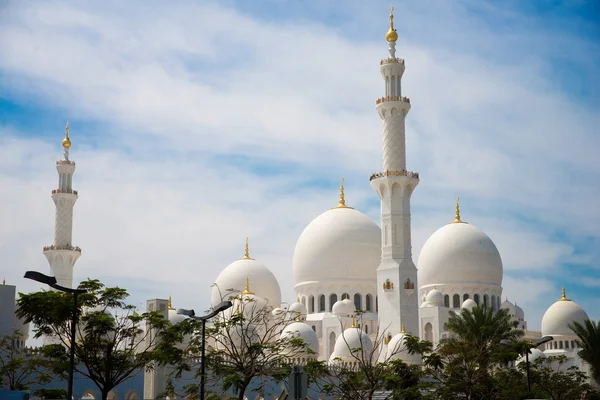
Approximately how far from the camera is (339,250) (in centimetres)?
6219

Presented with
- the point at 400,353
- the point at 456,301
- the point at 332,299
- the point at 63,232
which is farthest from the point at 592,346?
the point at 63,232

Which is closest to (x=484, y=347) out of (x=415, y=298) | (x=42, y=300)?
(x=415, y=298)

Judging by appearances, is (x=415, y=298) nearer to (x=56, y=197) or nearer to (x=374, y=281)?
(x=374, y=281)

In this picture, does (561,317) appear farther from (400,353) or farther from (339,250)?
(400,353)

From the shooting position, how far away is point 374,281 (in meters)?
61.9

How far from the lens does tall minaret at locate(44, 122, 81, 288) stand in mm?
54906

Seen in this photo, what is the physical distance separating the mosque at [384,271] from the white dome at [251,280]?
0.07 metres

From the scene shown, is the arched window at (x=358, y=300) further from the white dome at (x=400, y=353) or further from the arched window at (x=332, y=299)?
the white dome at (x=400, y=353)

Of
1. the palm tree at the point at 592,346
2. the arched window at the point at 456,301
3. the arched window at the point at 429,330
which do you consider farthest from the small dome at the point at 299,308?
the palm tree at the point at 592,346

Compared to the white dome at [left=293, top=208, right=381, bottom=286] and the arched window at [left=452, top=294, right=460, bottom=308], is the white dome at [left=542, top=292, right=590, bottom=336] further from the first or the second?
the white dome at [left=293, top=208, right=381, bottom=286]

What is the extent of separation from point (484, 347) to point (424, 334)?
20.4m

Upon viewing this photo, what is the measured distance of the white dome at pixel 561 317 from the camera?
69.3 metres

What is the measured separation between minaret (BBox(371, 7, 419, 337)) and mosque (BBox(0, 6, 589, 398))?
6 cm

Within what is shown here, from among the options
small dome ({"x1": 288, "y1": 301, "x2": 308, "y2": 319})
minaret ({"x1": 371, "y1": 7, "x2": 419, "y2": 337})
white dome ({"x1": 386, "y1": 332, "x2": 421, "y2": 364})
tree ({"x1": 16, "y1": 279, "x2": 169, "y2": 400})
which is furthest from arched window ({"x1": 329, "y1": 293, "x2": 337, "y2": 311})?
tree ({"x1": 16, "y1": 279, "x2": 169, "y2": 400})
